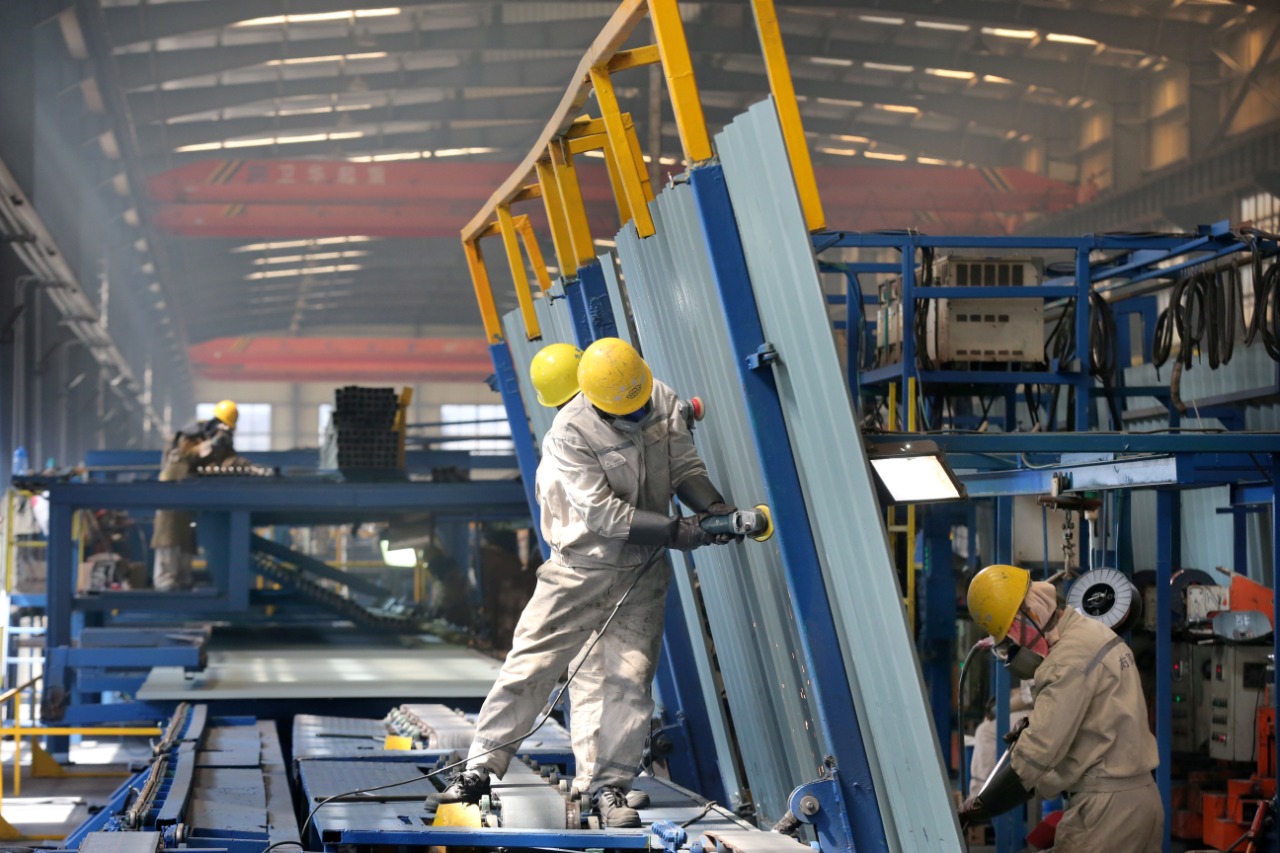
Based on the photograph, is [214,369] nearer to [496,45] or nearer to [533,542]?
[496,45]

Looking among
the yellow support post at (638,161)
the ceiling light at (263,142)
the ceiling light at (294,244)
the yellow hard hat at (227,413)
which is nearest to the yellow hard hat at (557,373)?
the yellow support post at (638,161)

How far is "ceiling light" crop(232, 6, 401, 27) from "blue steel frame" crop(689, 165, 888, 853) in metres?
16.2

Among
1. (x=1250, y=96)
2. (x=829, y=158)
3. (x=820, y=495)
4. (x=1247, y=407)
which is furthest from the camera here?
(x=829, y=158)

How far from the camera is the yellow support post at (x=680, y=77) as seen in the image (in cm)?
466

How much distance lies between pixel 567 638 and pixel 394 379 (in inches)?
1525

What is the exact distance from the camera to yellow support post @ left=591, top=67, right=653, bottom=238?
5.67 meters

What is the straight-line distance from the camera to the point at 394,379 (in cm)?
4338

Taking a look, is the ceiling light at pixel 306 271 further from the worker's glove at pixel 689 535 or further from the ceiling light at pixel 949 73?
the worker's glove at pixel 689 535

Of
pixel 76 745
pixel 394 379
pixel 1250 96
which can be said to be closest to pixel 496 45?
pixel 1250 96

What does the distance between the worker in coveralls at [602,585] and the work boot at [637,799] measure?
45mm

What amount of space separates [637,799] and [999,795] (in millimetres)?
1285

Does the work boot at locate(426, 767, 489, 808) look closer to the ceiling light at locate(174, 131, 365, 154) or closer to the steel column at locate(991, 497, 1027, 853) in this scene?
the steel column at locate(991, 497, 1027, 853)

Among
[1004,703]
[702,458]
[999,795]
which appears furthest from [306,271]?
[999,795]

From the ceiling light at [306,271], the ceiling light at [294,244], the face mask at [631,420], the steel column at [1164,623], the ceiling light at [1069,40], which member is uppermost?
the ceiling light at [1069,40]
